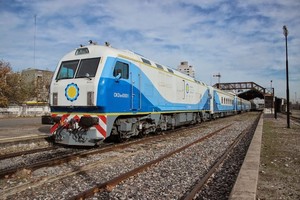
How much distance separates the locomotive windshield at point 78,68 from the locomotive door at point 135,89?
1719 mm

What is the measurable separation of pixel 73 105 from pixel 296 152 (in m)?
8.02

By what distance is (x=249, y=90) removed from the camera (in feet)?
265

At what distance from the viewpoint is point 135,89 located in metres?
12.1

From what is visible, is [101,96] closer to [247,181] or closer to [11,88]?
[247,181]

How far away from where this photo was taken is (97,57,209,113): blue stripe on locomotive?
33.2 feet

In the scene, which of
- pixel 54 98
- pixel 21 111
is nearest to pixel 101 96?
pixel 54 98

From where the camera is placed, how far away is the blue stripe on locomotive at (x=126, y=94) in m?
10.1

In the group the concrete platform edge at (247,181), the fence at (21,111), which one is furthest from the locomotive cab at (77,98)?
the fence at (21,111)

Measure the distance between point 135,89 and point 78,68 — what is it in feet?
8.05

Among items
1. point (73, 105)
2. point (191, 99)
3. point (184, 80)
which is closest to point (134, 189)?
point (73, 105)

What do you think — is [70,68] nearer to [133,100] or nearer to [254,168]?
[133,100]

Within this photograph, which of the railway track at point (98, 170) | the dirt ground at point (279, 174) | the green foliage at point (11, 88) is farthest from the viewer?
the green foliage at point (11, 88)

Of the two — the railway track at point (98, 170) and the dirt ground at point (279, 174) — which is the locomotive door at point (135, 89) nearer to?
the railway track at point (98, 170)

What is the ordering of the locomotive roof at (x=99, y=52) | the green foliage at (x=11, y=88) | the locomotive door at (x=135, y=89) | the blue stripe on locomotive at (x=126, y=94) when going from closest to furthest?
1. the blue stripe on locomotive at (x=126, y=94)
2. the locomotive roof at (x=99, y=52)
3. the locomotive door at (x=135, y=89)
4. the green foliage at (x=11, y=88)
